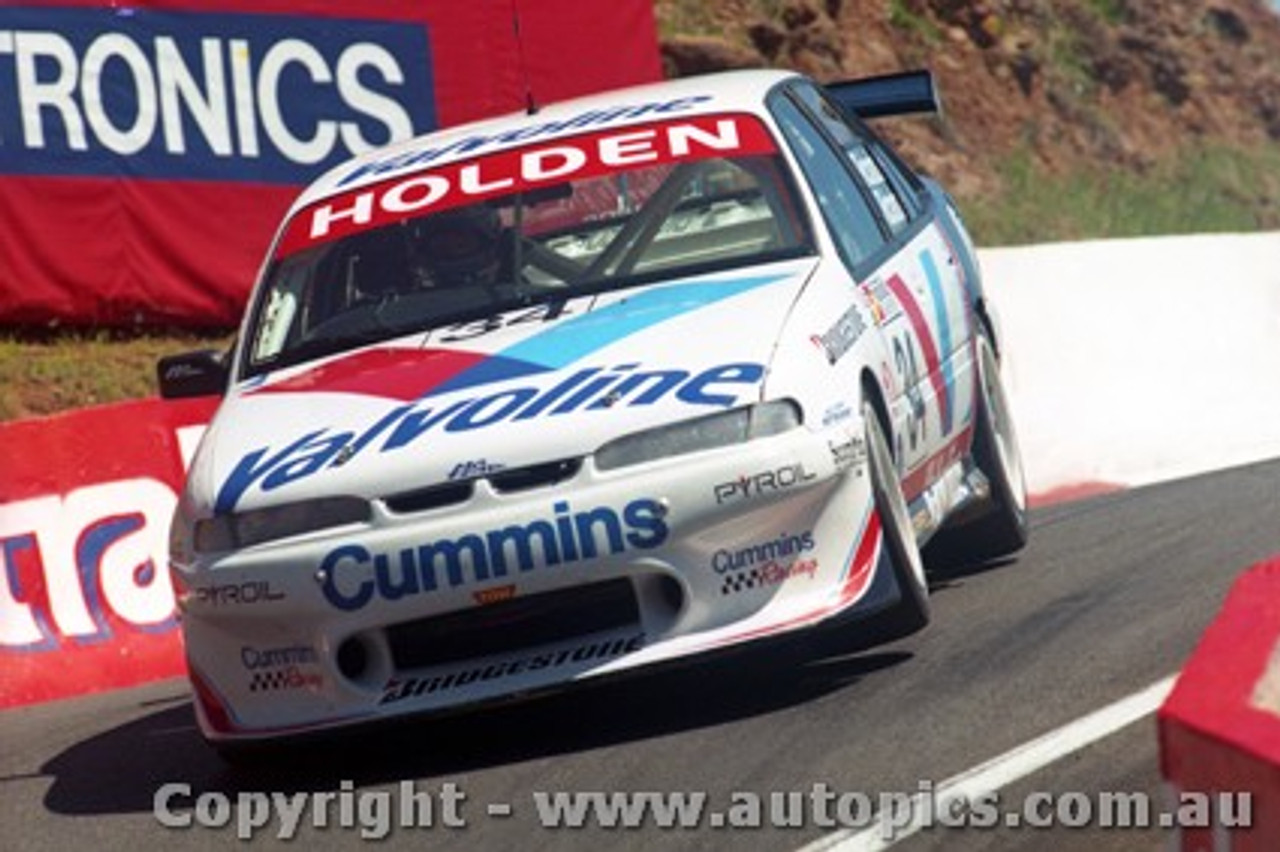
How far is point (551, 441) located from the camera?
717 centimetres

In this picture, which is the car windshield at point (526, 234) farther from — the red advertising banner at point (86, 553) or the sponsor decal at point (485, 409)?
the red advertising banner at point (86, 553)

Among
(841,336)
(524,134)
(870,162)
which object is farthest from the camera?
(870,162)

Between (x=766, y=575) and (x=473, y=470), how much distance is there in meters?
0.74

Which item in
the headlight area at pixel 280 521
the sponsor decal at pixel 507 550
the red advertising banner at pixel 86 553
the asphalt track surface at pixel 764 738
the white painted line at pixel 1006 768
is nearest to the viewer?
the white painted line at pixel 1006 768

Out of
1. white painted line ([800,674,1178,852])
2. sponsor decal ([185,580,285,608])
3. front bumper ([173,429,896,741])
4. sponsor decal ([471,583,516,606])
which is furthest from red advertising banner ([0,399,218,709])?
white painted line ([800,674,1178,852])

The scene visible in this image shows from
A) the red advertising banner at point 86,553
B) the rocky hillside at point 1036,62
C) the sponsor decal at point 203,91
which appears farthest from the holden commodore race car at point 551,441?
the rocky hillside at point 1036,62

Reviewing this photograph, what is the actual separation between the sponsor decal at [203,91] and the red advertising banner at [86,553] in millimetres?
4276

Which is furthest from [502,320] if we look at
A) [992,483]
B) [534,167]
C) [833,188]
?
[992,483]

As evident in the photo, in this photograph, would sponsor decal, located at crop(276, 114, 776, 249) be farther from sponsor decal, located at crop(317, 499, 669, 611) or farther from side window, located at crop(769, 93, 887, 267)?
sponsor decal, located at crop(317, 499, 669, 611)

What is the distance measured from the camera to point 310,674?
7246mm

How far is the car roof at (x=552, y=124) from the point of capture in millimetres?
9102

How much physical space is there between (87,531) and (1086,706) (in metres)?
5.36

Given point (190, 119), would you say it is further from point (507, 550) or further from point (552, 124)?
point (507, 550)

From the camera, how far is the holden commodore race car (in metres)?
7.13
